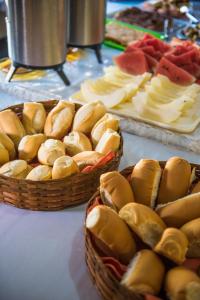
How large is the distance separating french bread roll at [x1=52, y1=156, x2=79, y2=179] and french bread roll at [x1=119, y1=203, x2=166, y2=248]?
0.17 m

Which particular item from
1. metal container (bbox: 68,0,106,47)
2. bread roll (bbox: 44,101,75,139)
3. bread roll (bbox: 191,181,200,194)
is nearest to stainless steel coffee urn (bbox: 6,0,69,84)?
metal container (bbox: 68,0,106,47)

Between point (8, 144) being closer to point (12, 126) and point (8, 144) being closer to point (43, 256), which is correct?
point (12, 126)

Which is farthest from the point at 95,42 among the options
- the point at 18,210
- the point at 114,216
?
the point at 114,216

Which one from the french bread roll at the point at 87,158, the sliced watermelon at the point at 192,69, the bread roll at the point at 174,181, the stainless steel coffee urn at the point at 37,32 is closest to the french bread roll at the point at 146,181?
the bread roll at the point at 174,181

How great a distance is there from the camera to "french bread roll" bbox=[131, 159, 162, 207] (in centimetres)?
63

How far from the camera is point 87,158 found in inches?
29.6

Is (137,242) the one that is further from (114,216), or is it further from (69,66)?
(69,66)

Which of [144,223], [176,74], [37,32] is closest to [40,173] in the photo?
[144,223]

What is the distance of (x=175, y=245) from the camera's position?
505 mm

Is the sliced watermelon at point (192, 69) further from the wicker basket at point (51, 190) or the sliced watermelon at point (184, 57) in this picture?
the wicker basket at point (51, 190)

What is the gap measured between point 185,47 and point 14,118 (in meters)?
0.76

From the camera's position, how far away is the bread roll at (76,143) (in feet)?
2.62

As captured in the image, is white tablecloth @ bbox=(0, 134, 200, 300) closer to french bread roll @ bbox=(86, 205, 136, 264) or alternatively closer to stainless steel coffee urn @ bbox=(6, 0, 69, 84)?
french bread roll @ bbox=(86, 205, 136, 264)

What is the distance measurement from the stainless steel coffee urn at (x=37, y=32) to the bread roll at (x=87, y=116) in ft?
1.07
